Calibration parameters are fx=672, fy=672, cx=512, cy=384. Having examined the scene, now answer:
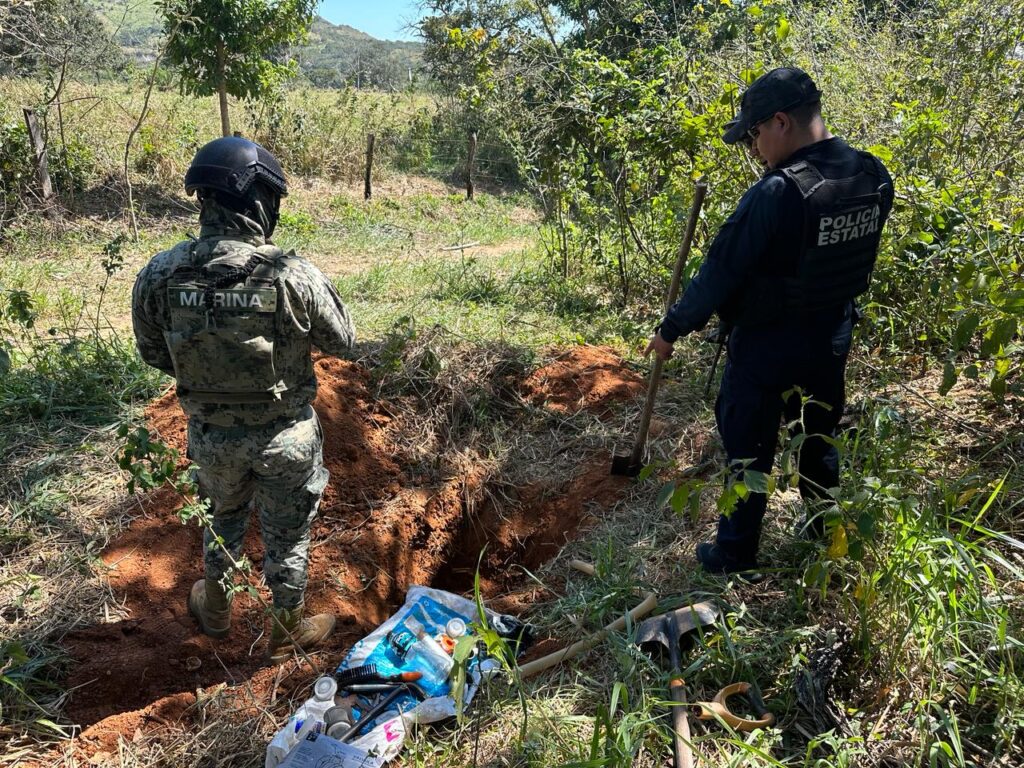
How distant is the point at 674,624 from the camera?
2.23 m

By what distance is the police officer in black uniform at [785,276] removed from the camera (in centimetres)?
218

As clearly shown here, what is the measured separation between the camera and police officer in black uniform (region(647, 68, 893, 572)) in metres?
2.18

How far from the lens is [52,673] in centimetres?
245

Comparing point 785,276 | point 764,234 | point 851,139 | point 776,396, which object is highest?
point 851,139

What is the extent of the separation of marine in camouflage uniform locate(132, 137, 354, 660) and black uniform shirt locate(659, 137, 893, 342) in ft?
4.31

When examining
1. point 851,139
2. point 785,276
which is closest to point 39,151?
point 851,139

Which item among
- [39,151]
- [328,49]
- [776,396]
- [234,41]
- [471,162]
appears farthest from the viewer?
[328,49]

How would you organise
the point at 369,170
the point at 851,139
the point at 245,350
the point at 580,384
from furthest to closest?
the point at 369,170, the point at 851,139, the point at 580,384, the point at 245,350

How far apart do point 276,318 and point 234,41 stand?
923 cm

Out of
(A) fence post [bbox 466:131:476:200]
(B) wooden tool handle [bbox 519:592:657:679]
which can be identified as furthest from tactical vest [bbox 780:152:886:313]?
(A) fence post [bbox 466:131:476:200]

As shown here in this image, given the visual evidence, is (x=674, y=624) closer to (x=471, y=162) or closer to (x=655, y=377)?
(x=655, y=377)

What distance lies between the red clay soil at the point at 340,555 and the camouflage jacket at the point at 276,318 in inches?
38.7

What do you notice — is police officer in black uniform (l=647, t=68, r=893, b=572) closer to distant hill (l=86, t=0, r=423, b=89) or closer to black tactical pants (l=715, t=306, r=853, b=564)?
black tactical pants (l=715, t=306, r=853, b=564)

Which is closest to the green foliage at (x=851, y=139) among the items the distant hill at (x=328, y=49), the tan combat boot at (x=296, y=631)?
the tan combat boot at (x=296, y=631)
